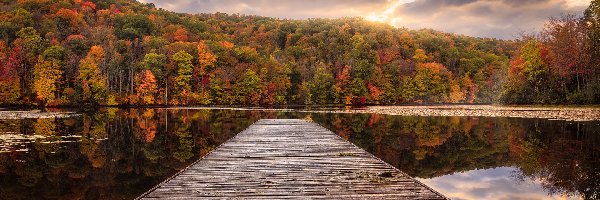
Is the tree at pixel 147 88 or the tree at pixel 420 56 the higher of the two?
the tree at pixel 420 56

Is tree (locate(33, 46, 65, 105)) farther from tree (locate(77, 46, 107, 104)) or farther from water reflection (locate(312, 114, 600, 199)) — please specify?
water reflection (locate(312, 114, 600, 199))

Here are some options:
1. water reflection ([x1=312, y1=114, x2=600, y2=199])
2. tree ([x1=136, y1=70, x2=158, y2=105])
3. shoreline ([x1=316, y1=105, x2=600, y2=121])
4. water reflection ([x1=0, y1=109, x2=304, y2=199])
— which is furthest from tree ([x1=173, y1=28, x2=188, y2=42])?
water reflection ([x1=312, y1=114, x2=600, y2=199])

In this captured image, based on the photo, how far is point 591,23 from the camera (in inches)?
2266

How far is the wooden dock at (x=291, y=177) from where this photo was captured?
7.76m

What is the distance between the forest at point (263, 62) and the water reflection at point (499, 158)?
37429mm

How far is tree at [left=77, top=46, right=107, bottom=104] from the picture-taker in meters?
84.7

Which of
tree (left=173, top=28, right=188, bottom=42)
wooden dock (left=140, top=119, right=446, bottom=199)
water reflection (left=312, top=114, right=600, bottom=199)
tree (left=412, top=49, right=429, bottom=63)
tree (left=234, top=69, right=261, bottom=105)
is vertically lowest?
water reflection (left=312, top=114, right=600, bottom=199)

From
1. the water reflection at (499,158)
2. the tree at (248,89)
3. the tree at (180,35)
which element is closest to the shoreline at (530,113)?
the water reflection at (499,158)

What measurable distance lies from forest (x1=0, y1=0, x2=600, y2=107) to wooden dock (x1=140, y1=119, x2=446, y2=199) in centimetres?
5139

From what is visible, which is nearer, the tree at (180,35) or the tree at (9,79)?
the tree at (9,79)

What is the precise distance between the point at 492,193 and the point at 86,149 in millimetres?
15304

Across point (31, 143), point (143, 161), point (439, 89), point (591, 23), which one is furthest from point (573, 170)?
point (439, 89)

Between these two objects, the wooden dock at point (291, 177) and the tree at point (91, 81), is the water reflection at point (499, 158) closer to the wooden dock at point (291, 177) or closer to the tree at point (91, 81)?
the wooden dock at point (291, 177)

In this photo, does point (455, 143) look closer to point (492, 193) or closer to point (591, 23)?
point (492, 193)
